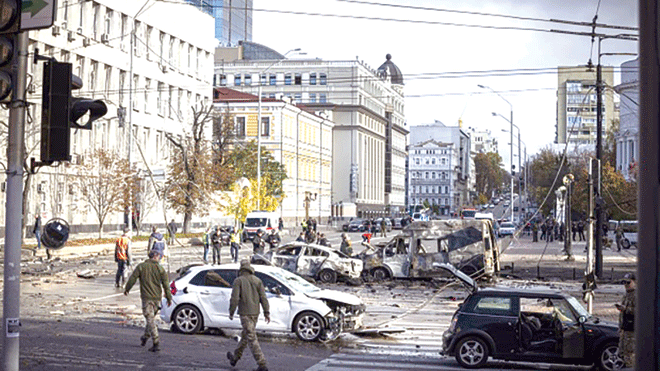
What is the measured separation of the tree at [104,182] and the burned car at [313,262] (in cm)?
2246

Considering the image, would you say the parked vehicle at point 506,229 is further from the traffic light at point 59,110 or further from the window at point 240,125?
the traffic light at point 59,110

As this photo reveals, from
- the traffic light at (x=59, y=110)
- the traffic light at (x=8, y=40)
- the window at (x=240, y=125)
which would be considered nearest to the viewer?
the traffic light at (x=8, y=40)

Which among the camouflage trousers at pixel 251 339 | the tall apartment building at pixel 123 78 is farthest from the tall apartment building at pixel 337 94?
the camouflage trousers at pixel 251 339

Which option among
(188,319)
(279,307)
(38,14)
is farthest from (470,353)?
(38,14)

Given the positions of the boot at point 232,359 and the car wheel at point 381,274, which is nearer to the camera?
the boot at point 232,359

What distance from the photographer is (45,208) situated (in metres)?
54.5

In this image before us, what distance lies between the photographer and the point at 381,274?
3403cm

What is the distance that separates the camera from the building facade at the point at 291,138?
101188 mm

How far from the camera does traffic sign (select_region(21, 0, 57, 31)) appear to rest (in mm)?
9172

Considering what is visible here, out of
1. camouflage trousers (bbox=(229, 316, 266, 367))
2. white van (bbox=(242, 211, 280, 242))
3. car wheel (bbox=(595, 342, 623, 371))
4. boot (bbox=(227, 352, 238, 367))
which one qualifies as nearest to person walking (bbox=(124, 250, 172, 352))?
boot (bbox=(227, 352, 238, 367))

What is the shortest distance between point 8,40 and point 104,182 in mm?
45502

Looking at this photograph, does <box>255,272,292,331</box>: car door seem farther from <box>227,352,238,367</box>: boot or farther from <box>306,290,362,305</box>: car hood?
<box>227,352,238,367</box>: boot

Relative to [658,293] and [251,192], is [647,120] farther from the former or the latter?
[251,192]

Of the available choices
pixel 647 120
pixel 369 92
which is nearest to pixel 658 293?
pixel 647 120
